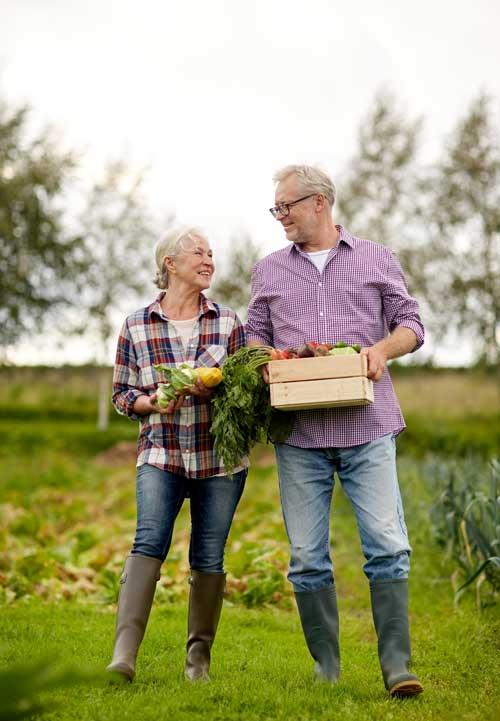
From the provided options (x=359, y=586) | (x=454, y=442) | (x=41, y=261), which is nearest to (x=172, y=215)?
(x=41, y=261)

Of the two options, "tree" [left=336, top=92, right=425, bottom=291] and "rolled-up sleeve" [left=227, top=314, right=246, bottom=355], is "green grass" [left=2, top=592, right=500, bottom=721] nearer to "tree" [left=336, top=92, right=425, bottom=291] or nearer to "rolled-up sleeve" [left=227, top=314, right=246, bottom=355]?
"rolled-up sleeve" [left=227, top=314, right=246, bottom=355]

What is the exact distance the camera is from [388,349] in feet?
13.1

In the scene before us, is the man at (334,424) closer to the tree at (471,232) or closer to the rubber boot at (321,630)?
the rubber boot at (321,630)

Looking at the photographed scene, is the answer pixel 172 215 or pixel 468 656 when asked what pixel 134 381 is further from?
pixel 172 215

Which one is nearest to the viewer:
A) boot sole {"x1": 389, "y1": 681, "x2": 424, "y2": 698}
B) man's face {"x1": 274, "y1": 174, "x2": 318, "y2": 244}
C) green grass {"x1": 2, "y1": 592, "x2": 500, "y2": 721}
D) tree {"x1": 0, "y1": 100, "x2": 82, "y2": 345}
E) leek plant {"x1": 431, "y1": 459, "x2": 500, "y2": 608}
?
green grass {"x1": 2, "y1": 592, "x2": 500, "y2": 721}

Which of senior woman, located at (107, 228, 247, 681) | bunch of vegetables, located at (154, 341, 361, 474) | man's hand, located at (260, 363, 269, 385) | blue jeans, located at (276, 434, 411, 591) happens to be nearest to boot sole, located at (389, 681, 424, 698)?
blue jeans, located at (276, 434, 411, 591)

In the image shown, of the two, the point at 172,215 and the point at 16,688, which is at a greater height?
the point at 172,215

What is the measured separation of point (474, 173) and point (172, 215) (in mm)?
8101

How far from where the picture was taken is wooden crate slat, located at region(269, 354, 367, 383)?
148 inches

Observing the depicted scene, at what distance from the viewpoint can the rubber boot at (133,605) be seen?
3.91 metres

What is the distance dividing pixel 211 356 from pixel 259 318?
0.98 feet

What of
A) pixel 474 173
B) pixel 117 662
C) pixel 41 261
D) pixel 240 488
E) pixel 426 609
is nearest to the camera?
pixel 117 662

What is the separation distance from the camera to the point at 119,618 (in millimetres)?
4004

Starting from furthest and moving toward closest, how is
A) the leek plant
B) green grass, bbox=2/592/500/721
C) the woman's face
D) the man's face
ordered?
the leek plant, the woman's face, the man's face, green grass, bbox=2/592/500/721
